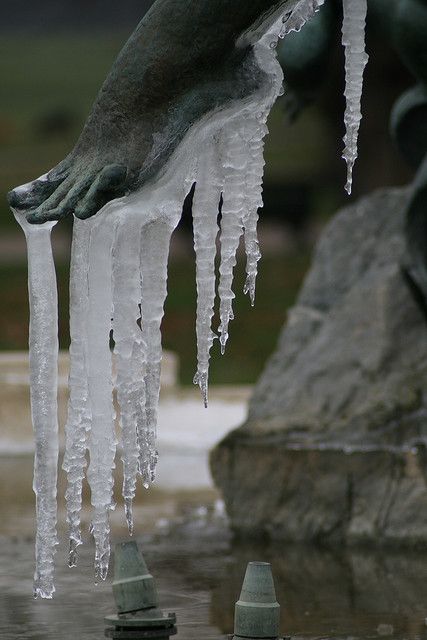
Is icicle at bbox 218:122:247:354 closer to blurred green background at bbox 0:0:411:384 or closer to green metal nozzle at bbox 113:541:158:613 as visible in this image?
green metal nozzle at bbox 113:541:158:613

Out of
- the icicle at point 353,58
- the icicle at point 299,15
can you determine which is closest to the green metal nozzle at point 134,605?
the icicle at point 353,58

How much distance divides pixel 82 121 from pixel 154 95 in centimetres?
2830

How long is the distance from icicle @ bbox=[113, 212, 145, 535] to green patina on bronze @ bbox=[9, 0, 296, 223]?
0.57ft

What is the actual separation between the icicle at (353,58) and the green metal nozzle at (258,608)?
106cm

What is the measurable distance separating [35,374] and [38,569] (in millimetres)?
521

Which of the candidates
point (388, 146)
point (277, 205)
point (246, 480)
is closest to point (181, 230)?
point (277, 205)

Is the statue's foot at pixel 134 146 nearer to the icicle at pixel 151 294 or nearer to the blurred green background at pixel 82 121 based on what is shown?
the icicle at pixel 151 294

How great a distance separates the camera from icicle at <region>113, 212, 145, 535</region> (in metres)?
4.34

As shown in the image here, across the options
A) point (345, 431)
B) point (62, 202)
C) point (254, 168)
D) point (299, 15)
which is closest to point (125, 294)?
point (62, 202)

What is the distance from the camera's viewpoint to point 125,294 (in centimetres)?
434

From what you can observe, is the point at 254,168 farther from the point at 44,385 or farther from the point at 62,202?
the point at 44,385

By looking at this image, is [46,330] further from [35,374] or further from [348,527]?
[348,527]

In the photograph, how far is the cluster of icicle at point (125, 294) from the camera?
434 centimetres

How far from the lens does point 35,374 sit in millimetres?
4441
